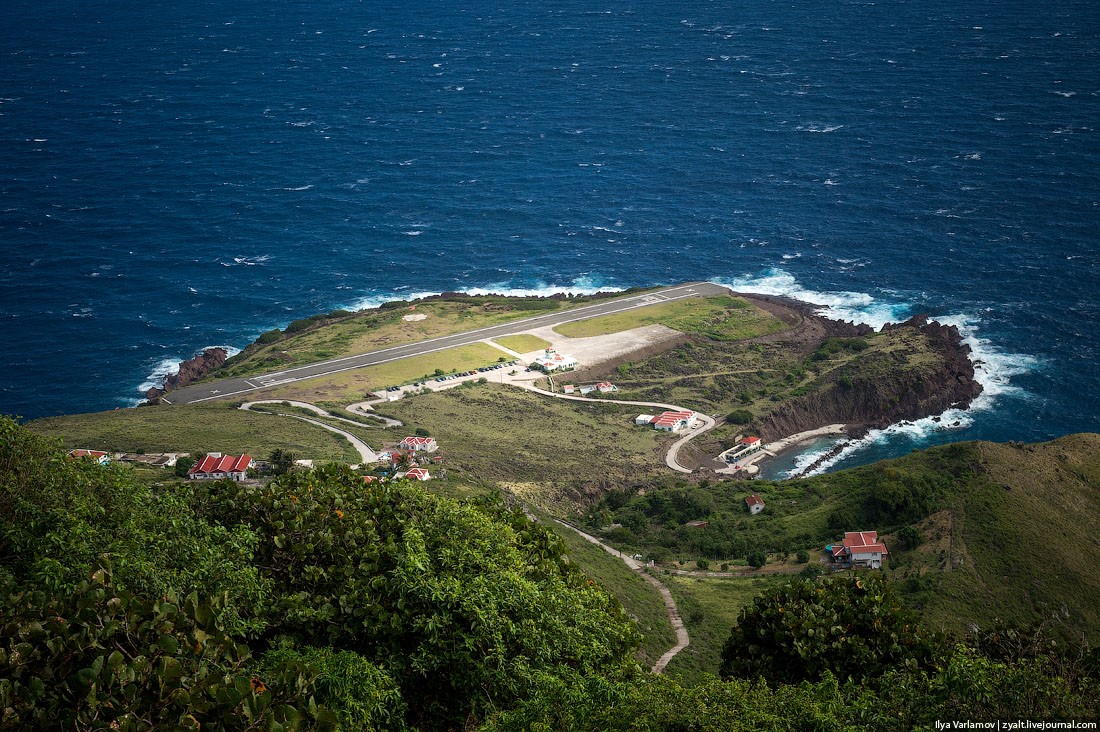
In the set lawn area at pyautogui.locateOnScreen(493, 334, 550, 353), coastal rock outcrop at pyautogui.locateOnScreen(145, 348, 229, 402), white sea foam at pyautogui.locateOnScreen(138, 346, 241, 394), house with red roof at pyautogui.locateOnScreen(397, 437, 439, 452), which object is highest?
house with red roof at pyautogui.locateOnScreen(397, 437, 439, 452)

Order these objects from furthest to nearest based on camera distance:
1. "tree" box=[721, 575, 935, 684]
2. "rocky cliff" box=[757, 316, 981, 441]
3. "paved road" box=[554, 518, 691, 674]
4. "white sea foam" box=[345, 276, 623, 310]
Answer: "white sea foam" box=[345, 276, 623, 310] → "rocky cliff" box=[757, 316, 981, 441] → "paved road" box=[554, 518, 691, 674] → "tree" box=[721, 575, 935, 684]

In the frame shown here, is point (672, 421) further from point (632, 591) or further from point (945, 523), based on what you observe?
point (632, 591)

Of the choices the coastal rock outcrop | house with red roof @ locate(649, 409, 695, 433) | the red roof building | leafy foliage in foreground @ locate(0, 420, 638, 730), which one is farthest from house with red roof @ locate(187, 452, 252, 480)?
the red roof building

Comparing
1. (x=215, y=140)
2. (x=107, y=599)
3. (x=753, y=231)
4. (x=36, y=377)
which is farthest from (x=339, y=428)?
(x=215, y=140)

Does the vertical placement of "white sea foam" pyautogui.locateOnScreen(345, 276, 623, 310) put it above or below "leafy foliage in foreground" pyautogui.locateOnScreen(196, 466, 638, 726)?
below

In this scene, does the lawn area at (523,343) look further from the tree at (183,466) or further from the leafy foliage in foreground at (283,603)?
the leafy foliage in foreground at (283,603)

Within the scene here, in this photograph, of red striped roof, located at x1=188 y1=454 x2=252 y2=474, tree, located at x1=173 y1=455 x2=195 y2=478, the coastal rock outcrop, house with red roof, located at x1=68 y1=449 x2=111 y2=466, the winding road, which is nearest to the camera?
house with red roof, located at x1=68 y1=449 x2=111 y2=466

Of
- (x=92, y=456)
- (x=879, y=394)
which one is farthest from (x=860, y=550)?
(x=92, y=456)

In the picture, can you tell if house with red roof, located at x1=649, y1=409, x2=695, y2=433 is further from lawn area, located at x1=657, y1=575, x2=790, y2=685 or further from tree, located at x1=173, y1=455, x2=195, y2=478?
tree, located at x1=173, y1=455, x2=195, y2=478
